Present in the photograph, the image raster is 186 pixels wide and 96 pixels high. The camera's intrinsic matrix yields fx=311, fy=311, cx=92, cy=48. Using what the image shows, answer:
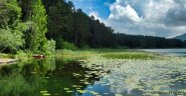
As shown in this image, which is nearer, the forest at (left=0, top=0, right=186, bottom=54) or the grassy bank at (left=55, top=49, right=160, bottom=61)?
the forest at (left=0, top=0, right=186, bottom=54)

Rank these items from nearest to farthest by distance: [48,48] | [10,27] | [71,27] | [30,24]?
1. [10,27]
2. [30,24]
3. [48,48]
4. [71,27]

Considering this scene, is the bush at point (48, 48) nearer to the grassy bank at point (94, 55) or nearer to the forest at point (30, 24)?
the forest at point (30, 24)

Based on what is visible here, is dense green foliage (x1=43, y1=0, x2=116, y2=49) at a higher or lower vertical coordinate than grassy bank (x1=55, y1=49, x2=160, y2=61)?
higher

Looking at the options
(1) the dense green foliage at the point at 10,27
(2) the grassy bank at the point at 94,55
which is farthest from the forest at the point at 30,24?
(2) the grassy bank at the point at 94,55

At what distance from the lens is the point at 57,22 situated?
82.9 m

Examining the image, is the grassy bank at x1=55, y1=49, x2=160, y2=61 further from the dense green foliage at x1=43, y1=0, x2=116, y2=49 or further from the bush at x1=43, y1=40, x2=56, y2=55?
the dense green foliage at x1=43, y1=0, x2=116, y2=49

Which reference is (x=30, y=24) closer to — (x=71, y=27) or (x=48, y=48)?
(x=48, y=48)

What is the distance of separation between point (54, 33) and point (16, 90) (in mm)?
69930

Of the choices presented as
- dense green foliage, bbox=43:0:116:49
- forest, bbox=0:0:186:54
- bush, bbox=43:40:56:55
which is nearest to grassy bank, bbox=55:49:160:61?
bush, bbox=43:40:56:55

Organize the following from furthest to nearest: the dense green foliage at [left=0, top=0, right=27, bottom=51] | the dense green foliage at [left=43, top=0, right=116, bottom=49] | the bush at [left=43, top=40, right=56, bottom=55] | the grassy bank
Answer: the dense green foliage at [left=43, top=0, right=116, bottom=49] < the bush at [left=43, top=40, right=56, bottom=55] < the grassy bank < the dense green foliage at [left=0, top=0, right=27, bottom=51]

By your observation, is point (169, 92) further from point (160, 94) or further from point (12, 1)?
point (12, 1)

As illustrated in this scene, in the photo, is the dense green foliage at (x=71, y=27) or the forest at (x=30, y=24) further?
the dense green foliage at (x=71, y=27)

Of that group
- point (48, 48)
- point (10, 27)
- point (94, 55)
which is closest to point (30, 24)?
point (10, 27)

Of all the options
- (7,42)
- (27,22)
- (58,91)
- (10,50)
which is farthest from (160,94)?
(27,22)
